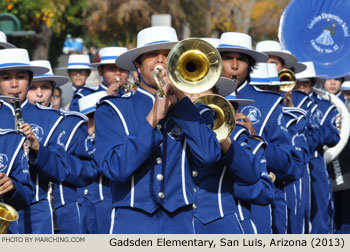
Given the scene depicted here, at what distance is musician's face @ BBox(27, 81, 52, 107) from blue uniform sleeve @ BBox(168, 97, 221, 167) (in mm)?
3782

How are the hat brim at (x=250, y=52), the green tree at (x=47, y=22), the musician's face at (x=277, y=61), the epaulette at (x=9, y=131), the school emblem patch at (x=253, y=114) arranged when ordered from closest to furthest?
1. the epaulette at (x=9, y=131)
2. the hat brim at (x=250, y=52)
3. the school emblem patch at (x=253, y=114)
4. the musician's face at (x=277, y=61)
5. the green tree at (x=47, y=22)

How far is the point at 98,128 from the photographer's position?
5.75 metres

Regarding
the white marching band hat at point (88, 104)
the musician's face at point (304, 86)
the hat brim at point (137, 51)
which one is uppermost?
the hat brim at point (137, 51)

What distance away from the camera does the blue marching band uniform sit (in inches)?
220

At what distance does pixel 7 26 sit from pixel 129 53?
12124mm

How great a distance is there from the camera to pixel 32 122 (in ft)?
25.1

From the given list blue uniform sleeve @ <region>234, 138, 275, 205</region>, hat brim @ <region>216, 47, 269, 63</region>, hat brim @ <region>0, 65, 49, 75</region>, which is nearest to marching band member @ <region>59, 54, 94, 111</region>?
hat brim @ <region>0, 65, 49, 75</region>

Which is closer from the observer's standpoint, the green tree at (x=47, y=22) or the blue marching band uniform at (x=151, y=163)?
the blue marching band uniform at (x=151, y=163)

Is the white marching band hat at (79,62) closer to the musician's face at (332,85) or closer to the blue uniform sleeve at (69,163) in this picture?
the musician's face at (332,85)

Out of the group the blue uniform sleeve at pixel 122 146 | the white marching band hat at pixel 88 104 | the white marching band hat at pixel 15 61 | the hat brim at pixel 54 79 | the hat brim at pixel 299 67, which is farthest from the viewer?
the hat brim at pixel 299 67

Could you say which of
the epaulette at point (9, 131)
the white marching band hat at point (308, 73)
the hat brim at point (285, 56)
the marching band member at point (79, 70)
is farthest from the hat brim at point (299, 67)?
the marching band member at point (79, 70)

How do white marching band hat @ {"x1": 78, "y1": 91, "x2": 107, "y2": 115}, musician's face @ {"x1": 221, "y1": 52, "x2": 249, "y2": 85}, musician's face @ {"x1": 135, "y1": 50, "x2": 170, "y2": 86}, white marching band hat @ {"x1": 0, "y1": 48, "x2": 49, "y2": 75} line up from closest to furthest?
1. musician's face @ {"x1": 135, "y1": 50, "x2": 170, "y2": 86}
2. musician's face @ {"x1": 221, "y1": 52, "x2": 249, "y2": 85}
3. white marching band hat @ {"x1": 0, "y1": 48, "x2": 49, "y2": 75}
4. white marching band hat @ {"x1": 78, "y1": 91, "x2": 107, "y2": 115}

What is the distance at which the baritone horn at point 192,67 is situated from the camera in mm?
5363

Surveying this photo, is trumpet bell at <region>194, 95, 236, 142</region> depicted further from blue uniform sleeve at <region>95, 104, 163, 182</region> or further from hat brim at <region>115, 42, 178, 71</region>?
blue uniform sleeve at <region>95, 104, 163, 182</region>
